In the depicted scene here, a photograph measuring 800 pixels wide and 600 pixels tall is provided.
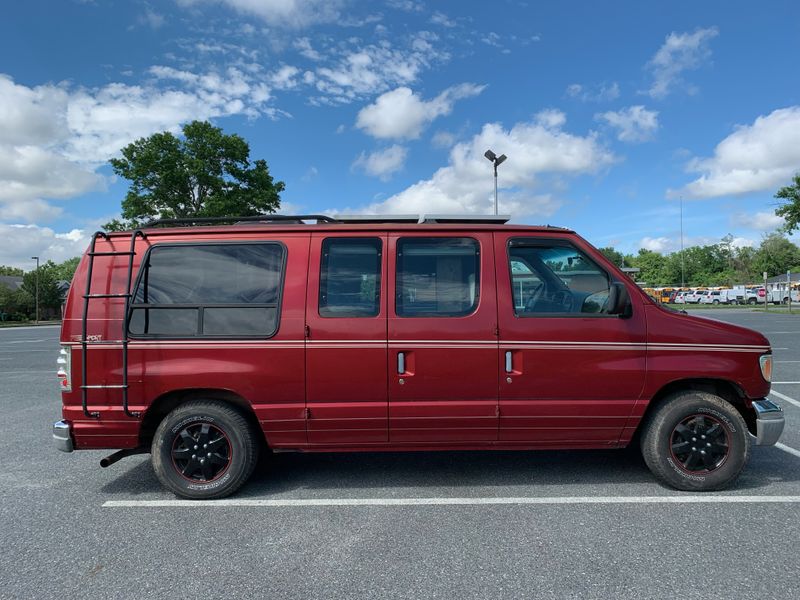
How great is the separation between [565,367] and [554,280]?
71 cm

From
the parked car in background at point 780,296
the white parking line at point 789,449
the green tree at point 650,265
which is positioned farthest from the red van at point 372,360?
the green tree at point 650,265

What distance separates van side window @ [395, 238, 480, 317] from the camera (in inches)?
154

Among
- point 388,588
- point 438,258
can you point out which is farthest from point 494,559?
point 438,258

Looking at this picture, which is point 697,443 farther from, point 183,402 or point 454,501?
point 183,402

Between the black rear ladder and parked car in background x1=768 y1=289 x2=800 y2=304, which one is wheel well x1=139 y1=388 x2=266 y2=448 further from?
parked car in background x1=768 y1=289 x2=800 y2=304

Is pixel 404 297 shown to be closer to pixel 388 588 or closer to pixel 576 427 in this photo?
pixel 576 427

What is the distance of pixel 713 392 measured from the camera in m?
4.05

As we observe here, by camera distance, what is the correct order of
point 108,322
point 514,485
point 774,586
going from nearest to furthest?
point 774,586 < point 108,322 < point 514,485

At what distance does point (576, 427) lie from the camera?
393 centimetres

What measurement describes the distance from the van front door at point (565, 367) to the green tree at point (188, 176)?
3359 cm

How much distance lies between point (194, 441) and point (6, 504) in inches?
59.9

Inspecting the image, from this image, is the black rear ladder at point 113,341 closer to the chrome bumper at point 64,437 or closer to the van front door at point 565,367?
the chrome bumper at point 64,437

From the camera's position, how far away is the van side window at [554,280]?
396 cm

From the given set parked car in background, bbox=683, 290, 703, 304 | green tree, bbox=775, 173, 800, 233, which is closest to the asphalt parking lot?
green tree, bbox=775, 173, 800, 233
